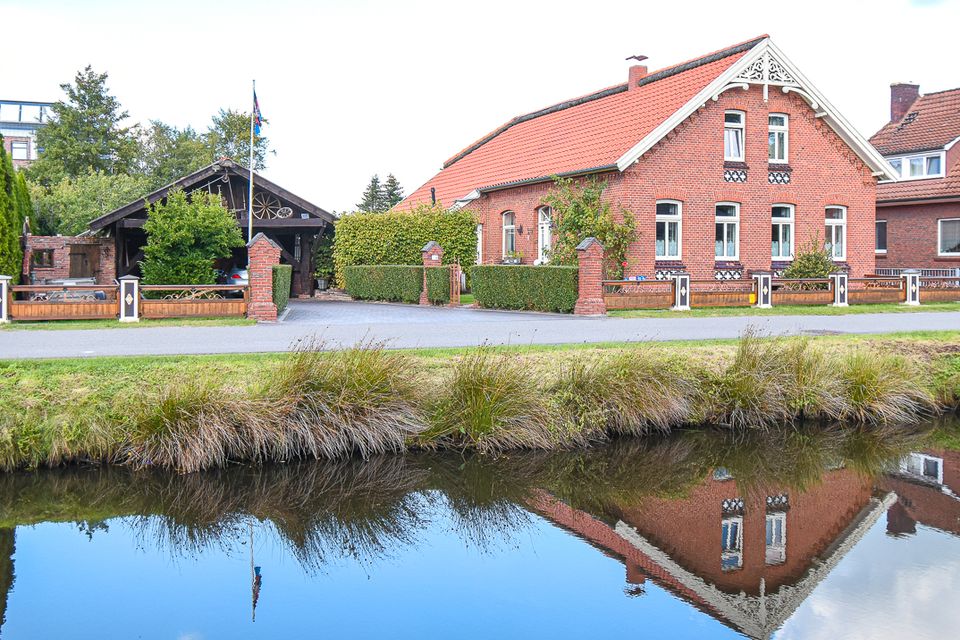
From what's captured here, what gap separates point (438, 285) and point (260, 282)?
7850mm

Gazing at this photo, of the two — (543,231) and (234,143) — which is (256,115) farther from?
(234,143)

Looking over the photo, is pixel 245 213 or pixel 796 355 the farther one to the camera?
pixel 245 213

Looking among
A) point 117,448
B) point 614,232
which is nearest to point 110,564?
point 117,448

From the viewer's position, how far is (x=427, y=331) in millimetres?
17281

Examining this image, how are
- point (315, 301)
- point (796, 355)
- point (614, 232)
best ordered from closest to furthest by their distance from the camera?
point (796, 355), point (614, 232), point (315, 301)

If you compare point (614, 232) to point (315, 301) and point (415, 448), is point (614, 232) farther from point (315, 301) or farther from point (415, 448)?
point (415, 448)

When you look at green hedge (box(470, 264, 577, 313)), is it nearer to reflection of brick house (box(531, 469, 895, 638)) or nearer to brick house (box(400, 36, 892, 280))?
brick house (box(400, 36, 892, 280))

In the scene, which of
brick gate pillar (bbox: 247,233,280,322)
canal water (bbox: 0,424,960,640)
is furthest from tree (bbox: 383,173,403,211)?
canal water (bbox: 0,424,960,640)

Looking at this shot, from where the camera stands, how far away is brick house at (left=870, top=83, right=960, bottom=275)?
33.5 metres

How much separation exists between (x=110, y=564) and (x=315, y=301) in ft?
77.3

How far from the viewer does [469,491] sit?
938cm

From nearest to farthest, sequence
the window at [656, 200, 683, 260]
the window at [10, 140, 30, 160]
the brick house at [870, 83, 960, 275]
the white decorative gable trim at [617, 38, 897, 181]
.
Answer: the white decorative gable trim at [617, 38, 897, 181] < the window at [656, 200, 683, 260] < the brick house at [870, 83, 960, 275] < the window at [10, 140, 30, 160]

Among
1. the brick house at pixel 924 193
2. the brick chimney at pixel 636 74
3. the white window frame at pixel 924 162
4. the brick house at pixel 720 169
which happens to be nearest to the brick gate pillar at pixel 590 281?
the brick house at pixel 720 169

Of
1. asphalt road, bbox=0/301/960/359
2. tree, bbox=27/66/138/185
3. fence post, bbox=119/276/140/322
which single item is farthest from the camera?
tree, bbox=27/66/138/185
